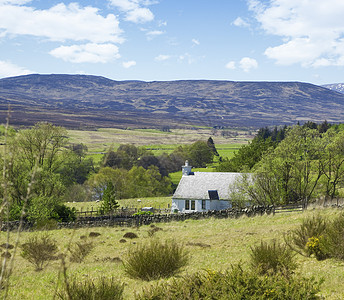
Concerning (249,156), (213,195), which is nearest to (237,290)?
(213,195)

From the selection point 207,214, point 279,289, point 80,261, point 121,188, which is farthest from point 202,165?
point 279,289

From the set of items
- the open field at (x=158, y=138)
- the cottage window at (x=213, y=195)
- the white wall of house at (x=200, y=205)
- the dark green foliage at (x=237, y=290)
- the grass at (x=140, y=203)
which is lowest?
the grass at (x=140, y=203)

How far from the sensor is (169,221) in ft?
123

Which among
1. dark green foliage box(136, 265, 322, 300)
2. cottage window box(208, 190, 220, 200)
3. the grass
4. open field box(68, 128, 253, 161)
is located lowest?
the grass

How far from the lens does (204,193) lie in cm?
4797

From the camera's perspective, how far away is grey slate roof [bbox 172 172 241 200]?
47916 mm

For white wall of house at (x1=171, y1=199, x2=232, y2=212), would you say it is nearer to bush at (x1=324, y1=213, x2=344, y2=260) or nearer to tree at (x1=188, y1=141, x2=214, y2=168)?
bush at (x1=324, y1=213, x2=344, y2=260)

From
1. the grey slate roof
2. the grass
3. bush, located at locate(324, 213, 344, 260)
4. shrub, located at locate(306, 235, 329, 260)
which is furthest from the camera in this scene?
the grass

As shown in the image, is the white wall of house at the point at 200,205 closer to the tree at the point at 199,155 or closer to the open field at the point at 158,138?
the tree at the point at 199,155

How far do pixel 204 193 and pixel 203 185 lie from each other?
1531 millimetres

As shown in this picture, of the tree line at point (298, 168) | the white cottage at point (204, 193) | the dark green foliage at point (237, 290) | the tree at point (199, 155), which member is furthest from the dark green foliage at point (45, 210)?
the tree at point (199, 155)

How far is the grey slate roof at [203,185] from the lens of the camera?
157ft

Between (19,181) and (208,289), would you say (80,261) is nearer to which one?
(208,289)

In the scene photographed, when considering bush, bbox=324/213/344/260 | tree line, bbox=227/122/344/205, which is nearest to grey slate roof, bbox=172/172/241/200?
tree line, bbox=227/122/344/205
